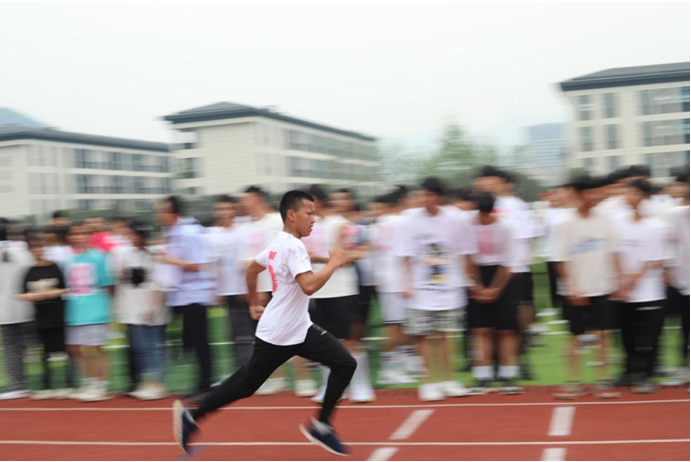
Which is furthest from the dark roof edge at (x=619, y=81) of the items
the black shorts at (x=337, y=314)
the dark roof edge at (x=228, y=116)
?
the black shorts at (x=337, y=314)

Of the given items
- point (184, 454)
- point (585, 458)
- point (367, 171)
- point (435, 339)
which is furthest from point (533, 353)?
point (367, 171)

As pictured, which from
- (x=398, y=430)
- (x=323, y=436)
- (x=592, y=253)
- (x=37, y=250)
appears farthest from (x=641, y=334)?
(x=37, y=250)

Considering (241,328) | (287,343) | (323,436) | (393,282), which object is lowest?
(323,436)

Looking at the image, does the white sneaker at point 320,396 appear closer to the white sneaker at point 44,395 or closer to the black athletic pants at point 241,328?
the black athletic pants at point 241,328

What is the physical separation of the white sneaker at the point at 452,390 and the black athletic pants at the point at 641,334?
1454 mm

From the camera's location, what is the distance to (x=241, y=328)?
8734 mm

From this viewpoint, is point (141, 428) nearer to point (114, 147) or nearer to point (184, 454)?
point (184, 454)

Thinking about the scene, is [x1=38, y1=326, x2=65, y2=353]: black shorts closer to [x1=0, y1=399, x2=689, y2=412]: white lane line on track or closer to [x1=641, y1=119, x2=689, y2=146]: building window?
[x1=0, y1=399, x2=689, y2=412]: white lane line on track

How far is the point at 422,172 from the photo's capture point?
53906 millimetres

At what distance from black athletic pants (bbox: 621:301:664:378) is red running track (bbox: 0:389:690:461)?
0.87 feet

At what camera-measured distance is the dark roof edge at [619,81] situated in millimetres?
56969

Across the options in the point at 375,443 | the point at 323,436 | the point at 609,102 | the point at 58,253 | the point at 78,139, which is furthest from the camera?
the point at 78,139

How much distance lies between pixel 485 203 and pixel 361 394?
6.68 feet

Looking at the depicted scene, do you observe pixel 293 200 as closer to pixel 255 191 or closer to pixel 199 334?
pixel 255 191
